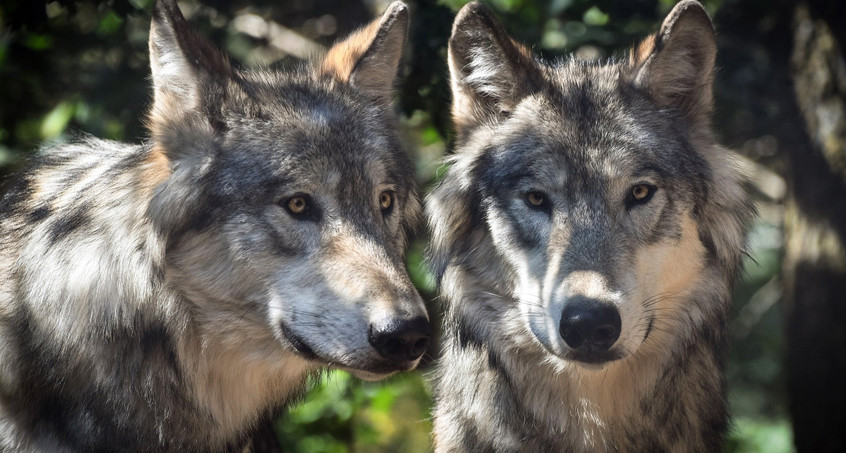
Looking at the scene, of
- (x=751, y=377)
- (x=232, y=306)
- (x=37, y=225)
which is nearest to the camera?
(x=232, y=306)

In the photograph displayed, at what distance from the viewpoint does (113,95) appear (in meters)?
5.31

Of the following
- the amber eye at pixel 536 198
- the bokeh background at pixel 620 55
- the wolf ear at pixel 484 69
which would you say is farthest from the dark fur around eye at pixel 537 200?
the bokeh background at pixel 620 55

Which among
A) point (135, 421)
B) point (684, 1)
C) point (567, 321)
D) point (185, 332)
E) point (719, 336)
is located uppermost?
point (684, 1)

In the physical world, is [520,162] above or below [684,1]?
below

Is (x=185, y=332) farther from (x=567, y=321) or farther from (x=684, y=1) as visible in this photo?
(x=684, y=1)

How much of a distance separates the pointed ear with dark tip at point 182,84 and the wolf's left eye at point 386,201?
713 millimetres

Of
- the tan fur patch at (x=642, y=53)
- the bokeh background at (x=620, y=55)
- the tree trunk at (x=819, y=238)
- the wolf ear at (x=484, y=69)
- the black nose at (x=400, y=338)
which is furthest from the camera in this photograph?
the tree trunk at (x=819, y=238)

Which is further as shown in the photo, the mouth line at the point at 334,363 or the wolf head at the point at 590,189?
the wolf head at the point at 590,189

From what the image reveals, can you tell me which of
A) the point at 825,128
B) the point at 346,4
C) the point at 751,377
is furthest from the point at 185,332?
the point at 751,377

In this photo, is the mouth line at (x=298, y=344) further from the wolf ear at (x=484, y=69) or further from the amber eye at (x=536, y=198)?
the wolf ear at (x=484, y=69)

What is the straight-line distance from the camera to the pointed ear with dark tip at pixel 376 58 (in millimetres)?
3840

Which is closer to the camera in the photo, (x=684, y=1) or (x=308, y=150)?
(x=308, y=150)

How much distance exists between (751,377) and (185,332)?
7504mm

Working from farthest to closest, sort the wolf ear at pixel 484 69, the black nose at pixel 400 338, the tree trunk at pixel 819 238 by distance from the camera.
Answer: the tree trunk at pixel 819 238
the wolf ear at pixel 484 69
the black nose at pixel 400 338
